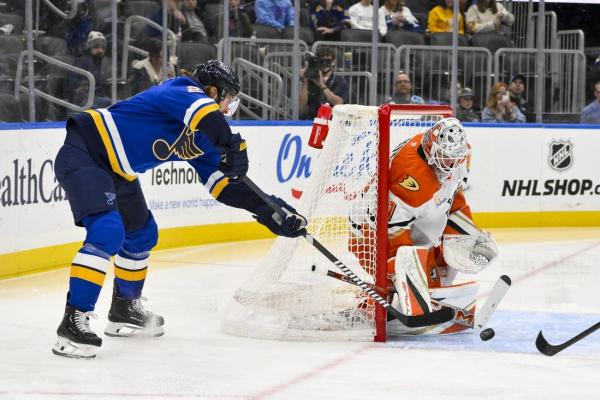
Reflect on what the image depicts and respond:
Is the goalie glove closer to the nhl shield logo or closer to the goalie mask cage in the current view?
the goalie mask cage

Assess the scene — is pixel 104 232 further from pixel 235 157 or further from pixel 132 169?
pixel 235 157

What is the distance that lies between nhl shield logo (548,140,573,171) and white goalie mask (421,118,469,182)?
4763mm

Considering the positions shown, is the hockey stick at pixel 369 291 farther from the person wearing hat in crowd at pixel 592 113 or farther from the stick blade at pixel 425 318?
the person wearing hat in crowd at pixel 592 113

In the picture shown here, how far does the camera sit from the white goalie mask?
4.52 meters

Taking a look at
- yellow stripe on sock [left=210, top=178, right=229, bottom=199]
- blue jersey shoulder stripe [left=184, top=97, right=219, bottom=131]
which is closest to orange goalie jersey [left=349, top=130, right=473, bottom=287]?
yellow stripe on sock [left=210, top=178, right=229, bottom=199]

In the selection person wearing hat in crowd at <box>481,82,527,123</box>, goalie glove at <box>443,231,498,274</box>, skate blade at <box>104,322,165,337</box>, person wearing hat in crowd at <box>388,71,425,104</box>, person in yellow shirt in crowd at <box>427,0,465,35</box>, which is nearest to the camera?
skate blade at <box>104,322,165,337</box>

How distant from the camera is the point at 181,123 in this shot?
14.0ft

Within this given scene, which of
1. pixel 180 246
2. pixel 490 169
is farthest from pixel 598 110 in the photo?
pixel 180 246

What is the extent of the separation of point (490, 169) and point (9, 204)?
4287 millimetres

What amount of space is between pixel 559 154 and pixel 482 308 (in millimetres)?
4811

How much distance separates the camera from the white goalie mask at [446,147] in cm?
452

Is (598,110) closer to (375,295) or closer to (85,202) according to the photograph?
(375,295)

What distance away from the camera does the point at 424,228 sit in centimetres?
473

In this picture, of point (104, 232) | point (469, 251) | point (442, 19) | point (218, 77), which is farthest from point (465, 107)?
point (104, 232)
